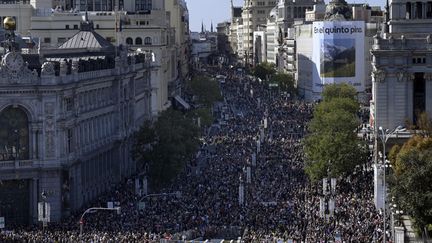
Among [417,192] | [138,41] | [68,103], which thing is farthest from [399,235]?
[138,41]

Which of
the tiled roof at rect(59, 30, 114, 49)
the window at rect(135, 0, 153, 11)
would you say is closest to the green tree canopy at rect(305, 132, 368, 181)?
the tiled roof at rect(59, 30, 114, 49)

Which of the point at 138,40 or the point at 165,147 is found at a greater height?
the point at 138,40

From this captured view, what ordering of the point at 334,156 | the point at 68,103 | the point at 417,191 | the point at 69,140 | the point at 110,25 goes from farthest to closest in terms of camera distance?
the point at 110,25 → the point at 334,156 → the point at 68,103 → the point at 69,140 → the point at 417,191

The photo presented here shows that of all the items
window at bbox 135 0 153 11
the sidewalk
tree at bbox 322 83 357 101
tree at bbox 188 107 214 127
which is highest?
window at bbox 135 0 153 11

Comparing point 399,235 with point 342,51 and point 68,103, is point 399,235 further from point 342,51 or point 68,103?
point 342,51

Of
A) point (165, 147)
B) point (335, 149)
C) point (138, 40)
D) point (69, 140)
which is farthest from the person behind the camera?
point (138, 40)

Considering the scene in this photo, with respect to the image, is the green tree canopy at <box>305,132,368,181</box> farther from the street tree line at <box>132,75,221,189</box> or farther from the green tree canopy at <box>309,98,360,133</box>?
the street tree line at <box>132,75,221,189</box>

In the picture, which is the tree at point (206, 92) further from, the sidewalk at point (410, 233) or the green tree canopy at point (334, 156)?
the sidewalk at point (410, 233)

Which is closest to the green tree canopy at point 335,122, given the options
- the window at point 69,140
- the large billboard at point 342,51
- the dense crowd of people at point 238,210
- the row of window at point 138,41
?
the dense crowd of people at point 238,210
